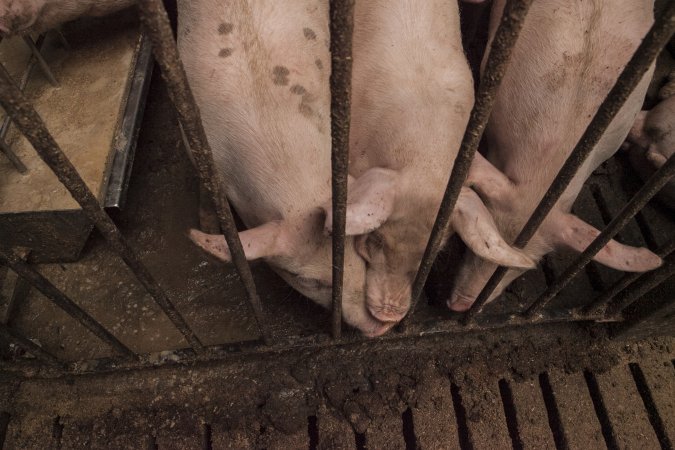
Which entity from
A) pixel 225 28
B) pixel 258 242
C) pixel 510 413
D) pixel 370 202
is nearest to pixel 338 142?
pixel 370 202

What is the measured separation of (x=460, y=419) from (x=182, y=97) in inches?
84.6

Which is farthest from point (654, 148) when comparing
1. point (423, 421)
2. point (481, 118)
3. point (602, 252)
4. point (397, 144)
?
point (481, 118)

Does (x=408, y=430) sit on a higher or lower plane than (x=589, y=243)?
lower

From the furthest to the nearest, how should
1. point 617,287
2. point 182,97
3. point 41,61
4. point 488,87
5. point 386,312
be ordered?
point 41,61 < point 386,312 < point 617,287 < point 488,87 < point 182,97

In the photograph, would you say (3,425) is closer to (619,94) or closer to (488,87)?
(488,87)

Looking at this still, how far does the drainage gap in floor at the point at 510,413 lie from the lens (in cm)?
254

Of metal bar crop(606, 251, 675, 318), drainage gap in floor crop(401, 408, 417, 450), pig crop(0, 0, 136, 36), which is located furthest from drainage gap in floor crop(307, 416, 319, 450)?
pig crop(0, 0, 136, 36)

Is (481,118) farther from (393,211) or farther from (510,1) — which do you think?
(393,211)

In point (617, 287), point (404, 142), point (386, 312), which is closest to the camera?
point (617, 287)

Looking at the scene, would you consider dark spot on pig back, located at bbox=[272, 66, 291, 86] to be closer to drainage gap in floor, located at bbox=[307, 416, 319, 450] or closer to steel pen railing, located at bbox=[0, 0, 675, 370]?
steel pen railing, located at bbox=[0, 0, 675, 370]

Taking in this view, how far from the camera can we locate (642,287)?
2.28 meters

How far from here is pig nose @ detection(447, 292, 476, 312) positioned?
8.56 ft

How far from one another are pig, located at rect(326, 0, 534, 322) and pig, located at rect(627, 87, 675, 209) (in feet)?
4.36

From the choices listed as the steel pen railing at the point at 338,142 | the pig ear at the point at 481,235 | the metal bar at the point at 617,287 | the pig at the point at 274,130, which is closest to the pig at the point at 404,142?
the pig ear at the point at 481,235
